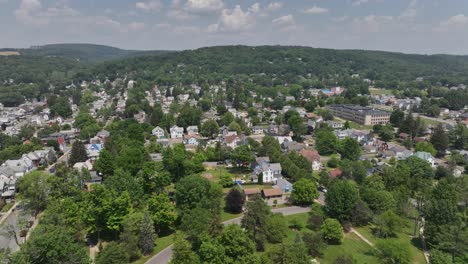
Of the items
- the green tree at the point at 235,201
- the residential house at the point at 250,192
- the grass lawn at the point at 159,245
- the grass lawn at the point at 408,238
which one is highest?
the green tree at the point at 235,201

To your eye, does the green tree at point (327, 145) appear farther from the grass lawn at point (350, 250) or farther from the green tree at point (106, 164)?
the green tree at point (106, 164)

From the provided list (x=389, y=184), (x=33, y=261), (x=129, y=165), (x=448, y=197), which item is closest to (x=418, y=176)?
(x=389, y=184)

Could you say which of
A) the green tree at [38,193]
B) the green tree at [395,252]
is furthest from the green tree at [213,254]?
the green tree at [38,193]

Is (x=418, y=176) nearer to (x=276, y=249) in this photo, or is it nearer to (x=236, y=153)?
(x=236, y=153)

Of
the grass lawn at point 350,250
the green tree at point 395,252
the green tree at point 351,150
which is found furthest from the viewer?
the green tree at point 351,150

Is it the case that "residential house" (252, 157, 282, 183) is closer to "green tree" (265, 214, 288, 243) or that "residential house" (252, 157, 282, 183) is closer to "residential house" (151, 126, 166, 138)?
"green tree" (265, 214, 288, 243)

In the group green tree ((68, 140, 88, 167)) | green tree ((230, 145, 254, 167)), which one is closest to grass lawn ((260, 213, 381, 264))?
green tree ((230, 145, 254, 167))

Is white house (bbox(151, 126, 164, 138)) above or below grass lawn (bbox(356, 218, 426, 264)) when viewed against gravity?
above
